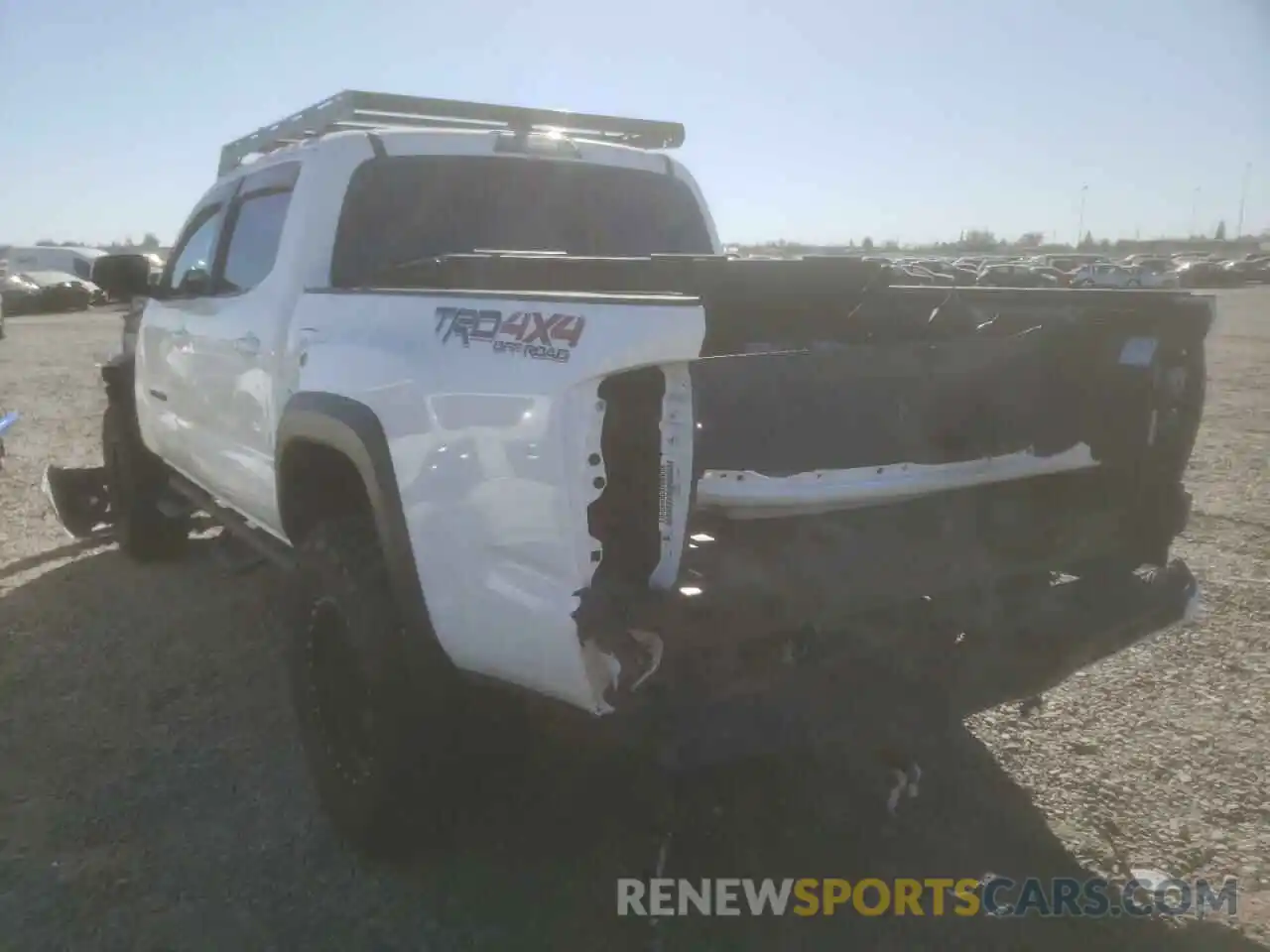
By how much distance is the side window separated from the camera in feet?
15.6

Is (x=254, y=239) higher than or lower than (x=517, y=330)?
higher

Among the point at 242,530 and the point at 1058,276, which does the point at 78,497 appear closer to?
the point at 242,530

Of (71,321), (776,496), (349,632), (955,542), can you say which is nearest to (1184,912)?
(955,542)

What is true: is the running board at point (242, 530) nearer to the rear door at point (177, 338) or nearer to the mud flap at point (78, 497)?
the rear door at point (177, 338)

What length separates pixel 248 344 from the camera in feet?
12.8

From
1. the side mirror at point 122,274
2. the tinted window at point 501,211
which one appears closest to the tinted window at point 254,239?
the tinted window at point 501,211

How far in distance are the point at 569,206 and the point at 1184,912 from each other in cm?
316

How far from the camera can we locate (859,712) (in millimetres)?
2494

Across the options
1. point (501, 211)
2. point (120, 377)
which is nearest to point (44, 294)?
point (120, 377)

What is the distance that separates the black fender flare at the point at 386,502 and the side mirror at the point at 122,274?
2.60m

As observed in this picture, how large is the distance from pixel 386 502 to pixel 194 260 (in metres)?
3.05

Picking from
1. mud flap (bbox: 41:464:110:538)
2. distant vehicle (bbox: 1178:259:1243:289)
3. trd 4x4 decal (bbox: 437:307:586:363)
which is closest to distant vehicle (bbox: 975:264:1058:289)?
trd 4x4 decal (bbox: 437:307:586:363)

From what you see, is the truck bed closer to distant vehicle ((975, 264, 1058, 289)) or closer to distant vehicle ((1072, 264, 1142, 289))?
distant vehicle ((975, 264, 1058, 289))

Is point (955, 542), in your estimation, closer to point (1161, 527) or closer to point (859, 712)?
point (859, 712)
